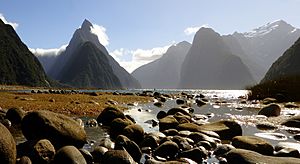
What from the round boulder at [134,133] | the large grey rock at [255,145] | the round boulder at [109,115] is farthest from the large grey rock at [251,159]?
the round boulder at [109,115]

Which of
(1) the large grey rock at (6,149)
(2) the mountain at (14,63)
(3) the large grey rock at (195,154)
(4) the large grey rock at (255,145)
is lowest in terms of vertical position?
(3) the large grey rock at (195,154)

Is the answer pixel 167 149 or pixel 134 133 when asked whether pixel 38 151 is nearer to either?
pixel 167 149

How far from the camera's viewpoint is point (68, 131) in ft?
39.1

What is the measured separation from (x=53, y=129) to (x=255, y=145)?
7.95 m

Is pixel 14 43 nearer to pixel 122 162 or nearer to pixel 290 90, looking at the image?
pixel 290 90

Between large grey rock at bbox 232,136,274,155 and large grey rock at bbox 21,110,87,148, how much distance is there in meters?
6.56

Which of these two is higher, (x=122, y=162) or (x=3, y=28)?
(x=3, y=28)

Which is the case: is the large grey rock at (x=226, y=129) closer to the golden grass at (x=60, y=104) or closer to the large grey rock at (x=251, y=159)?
the large grey rock at (x=251, y=159)

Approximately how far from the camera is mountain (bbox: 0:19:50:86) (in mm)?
169625

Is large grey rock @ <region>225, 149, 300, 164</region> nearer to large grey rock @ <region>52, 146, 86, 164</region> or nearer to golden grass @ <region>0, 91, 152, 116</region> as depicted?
large grey rock @ <region>52, 146, 86, 164</region>

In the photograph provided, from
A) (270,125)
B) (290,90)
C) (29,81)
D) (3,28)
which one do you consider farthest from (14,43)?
(270,125)

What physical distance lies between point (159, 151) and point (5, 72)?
17604 centimetres

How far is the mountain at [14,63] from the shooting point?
170m

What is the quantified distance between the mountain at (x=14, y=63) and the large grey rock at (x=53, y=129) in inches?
6552
